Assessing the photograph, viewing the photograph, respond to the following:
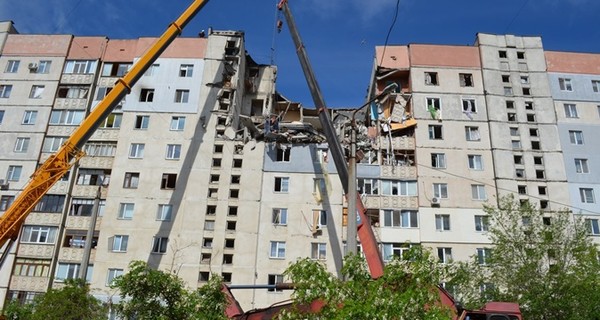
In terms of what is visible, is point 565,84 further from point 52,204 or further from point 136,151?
point 52,204

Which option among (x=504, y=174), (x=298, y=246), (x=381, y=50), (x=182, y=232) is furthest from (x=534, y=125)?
(x=182, y=232)

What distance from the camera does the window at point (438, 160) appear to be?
4994 centimetres

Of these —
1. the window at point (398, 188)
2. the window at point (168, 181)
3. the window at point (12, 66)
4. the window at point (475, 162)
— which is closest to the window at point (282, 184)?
the window at point (398, 188)

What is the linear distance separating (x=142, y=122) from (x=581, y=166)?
4301 cm

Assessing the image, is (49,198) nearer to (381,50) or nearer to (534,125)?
(381,50)

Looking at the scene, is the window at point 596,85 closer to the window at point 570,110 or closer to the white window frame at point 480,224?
the window at point 570,110

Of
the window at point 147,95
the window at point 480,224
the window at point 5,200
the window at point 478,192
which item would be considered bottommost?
the window at point 480,224

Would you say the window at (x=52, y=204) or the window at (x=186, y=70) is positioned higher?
the window at (x=186, y=70)

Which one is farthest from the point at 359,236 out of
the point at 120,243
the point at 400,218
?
the point at 120,243

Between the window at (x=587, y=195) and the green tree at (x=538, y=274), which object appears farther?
the window at (x=587, y=195)

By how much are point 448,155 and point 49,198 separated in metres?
37.8

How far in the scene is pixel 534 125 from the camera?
52.3m

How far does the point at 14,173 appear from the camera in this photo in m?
50.3

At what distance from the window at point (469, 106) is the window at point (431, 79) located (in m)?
3.54
